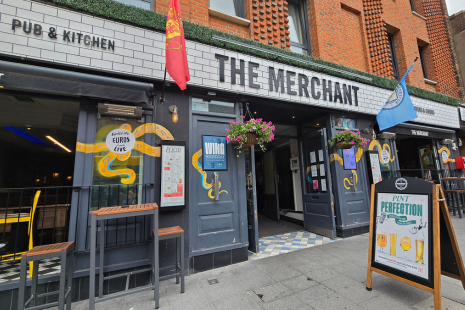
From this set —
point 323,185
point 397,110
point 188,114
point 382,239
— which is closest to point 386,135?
point 397,110

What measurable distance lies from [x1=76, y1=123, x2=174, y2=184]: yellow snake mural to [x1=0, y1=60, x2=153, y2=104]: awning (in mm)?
467

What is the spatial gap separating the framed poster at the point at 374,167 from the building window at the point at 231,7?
5.09 metres

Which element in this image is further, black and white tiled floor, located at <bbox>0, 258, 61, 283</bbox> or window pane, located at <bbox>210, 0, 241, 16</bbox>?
window pane, located at <bbox>210, 0, 241, 16</bbox>

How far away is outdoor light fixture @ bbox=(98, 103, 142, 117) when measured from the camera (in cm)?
310

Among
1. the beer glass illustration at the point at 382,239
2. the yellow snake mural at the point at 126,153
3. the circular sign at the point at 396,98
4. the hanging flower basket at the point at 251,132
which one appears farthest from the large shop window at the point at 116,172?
the circular sign at the point at 396,98

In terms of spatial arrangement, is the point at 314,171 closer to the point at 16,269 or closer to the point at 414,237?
the point at 414,237

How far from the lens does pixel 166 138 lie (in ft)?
11.6

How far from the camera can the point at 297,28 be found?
6.15 metres

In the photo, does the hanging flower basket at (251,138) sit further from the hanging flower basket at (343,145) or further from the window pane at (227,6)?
the window pane at (227,6)

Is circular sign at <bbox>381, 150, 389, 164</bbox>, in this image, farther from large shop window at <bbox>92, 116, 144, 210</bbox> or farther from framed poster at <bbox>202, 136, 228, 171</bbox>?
large shop window at <bbox>92, 116, 144, 210</bbox>

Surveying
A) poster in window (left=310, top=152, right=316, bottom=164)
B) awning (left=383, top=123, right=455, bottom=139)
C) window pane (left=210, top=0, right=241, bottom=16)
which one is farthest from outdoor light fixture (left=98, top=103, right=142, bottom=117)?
awning (left=383, top=123, right=455, bottom=139)

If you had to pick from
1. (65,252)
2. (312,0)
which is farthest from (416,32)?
(65,252)

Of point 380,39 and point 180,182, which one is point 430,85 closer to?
point 380,39

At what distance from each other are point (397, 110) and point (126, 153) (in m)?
6.52
